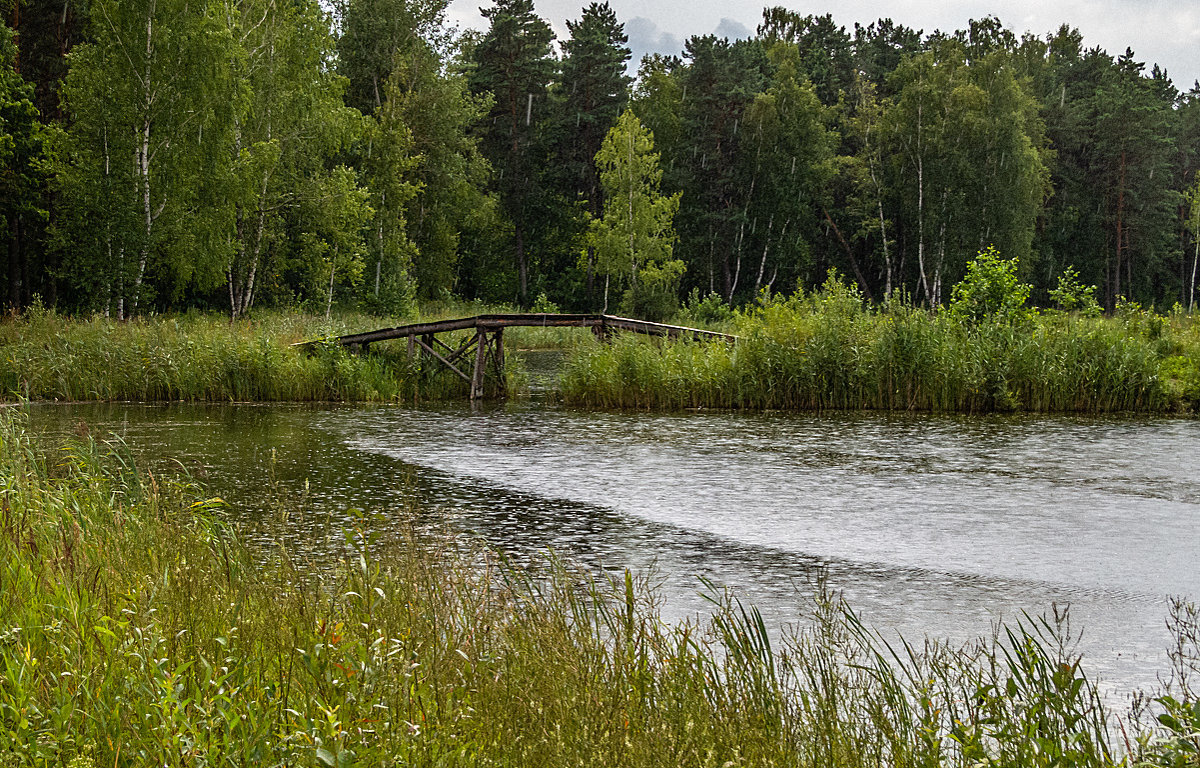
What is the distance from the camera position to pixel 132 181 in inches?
1032

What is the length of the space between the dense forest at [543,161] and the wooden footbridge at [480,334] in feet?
21.0

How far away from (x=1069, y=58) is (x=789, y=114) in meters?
25.1

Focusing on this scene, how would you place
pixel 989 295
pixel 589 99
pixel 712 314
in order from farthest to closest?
pixel 589 99 → pixel 712 314 → pixel 989 295

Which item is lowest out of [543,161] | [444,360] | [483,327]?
[444,360]

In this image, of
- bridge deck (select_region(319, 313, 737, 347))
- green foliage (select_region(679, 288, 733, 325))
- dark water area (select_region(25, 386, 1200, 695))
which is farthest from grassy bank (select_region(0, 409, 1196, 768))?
green foliage (select_region(679, 288, 733, 325))

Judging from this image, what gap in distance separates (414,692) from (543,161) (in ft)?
180

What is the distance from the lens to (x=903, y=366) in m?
17.3

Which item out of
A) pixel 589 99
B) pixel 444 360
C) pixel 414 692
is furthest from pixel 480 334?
pixel 589 99

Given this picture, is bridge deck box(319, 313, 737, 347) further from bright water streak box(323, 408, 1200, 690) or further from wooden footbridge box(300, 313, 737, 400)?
bright water streak box(323, 408, 1200, 690)

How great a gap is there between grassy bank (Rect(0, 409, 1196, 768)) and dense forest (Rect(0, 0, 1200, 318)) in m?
23.5

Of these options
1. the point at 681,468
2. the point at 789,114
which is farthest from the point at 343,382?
the point at 789,114

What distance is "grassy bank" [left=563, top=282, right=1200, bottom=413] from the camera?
16812mm

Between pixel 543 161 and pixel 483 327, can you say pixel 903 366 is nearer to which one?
pixel 483 327

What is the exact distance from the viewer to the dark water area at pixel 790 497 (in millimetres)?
6984
